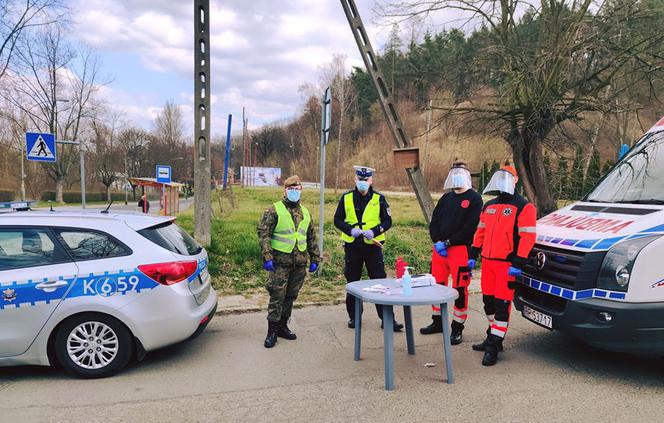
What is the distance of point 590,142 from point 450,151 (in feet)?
144

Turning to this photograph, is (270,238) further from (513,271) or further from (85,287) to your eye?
(513,271)

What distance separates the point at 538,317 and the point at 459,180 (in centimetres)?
165

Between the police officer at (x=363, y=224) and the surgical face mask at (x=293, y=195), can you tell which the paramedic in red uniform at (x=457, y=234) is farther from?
the surgical face mask at (x=293, y=195)

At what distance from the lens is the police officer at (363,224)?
226 inches

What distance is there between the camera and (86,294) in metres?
4.32

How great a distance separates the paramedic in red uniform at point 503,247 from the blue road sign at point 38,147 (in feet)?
31.5

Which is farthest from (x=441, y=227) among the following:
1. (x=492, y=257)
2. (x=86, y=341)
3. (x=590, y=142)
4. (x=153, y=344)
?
(x=590, y=142)

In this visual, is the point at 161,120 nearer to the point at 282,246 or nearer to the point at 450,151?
the point at 450,151

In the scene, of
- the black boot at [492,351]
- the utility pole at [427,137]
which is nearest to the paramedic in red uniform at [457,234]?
the black boot at [492,351]

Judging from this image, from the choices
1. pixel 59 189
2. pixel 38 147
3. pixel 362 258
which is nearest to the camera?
pixel 362 258

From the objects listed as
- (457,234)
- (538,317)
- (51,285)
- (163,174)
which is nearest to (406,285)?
(457,234)

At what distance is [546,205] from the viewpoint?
12312 mm

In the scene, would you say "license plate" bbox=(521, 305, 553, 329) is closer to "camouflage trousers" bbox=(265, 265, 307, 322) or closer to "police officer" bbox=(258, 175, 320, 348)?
"police officer" bbox=(258, 175, 320, 348)

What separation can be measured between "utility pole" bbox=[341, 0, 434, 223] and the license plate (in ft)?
18.5
